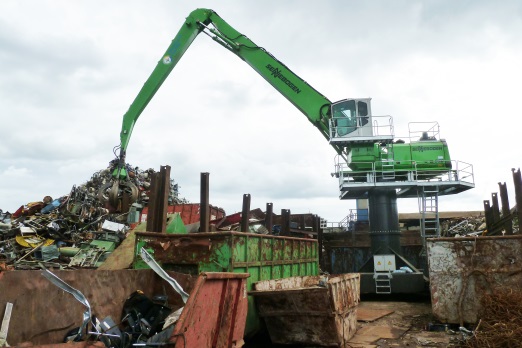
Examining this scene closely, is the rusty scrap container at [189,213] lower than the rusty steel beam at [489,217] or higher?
higher

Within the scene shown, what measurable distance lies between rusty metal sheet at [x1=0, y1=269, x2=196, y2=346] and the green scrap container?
35.9 inches

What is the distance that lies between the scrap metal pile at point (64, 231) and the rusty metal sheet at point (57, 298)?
6763 mm

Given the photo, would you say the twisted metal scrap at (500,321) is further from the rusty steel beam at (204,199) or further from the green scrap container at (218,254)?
the rusty steel beam at (204,199)

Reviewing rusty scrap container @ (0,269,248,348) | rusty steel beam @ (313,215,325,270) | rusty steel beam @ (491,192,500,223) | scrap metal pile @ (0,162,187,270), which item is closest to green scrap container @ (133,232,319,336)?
rusty scrap container @ (0,269,248,348)

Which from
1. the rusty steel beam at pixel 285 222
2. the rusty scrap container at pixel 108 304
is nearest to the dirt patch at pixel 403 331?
the rusty steel beam at pixel 285 222

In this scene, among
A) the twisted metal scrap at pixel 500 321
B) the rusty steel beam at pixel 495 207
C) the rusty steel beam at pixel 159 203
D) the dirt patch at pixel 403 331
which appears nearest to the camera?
the twisted metal scrap at pixel 500 321

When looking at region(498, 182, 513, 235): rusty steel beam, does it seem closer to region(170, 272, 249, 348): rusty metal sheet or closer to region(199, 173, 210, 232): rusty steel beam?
region(199, 173, 210, 232): rusty steel beam

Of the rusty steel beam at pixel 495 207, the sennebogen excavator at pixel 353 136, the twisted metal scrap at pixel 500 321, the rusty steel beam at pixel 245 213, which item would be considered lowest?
the twisted metal scrap at pixel 500 321

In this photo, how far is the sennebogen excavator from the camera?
45.9 feet

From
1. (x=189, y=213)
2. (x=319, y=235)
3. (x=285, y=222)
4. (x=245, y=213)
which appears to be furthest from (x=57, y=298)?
(x=189, y=213)

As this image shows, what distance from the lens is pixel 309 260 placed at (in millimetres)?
9938

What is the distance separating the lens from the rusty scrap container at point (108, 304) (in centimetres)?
360

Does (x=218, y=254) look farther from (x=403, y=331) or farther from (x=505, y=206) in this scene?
(x=505, y=206)

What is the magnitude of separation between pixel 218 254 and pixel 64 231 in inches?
440
